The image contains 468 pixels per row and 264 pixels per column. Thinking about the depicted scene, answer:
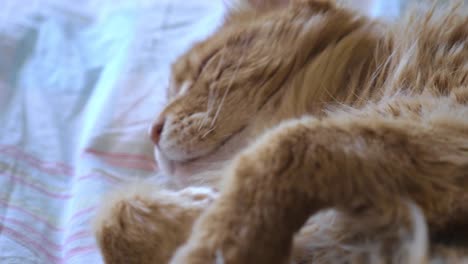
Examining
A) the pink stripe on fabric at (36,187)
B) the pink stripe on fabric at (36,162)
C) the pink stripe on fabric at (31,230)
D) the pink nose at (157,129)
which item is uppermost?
the pink stripe on fabric at (36,162)

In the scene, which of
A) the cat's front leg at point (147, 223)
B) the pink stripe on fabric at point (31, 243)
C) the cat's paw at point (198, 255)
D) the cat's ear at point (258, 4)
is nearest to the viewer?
the cat's paw at point (198, 255)

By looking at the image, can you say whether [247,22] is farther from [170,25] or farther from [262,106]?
[170,25]

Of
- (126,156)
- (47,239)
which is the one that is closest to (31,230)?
(47,239)

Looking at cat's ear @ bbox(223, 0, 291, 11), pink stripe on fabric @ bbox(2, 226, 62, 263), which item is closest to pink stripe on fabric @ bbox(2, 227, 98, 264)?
pink stripe on fabric @ bbox(2, 226, 62, 263)

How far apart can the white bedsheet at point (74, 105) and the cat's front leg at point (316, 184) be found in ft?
1.59

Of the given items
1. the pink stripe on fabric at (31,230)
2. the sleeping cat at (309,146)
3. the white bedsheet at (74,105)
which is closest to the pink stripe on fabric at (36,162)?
the white bedsheet at (74,105)

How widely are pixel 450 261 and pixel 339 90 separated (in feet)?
1.56

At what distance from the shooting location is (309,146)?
0.78 metres

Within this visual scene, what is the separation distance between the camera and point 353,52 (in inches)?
45.6

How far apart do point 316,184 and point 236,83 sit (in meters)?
0.46

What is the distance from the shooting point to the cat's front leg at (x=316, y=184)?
2.36 ft

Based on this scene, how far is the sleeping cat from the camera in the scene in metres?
0.74

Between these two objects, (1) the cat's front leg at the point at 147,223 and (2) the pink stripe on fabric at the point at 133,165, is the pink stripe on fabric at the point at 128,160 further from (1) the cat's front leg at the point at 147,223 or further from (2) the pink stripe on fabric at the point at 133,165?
(1) the cat's front leg at the point at 147,223

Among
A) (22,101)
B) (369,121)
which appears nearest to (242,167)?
(369,121)
